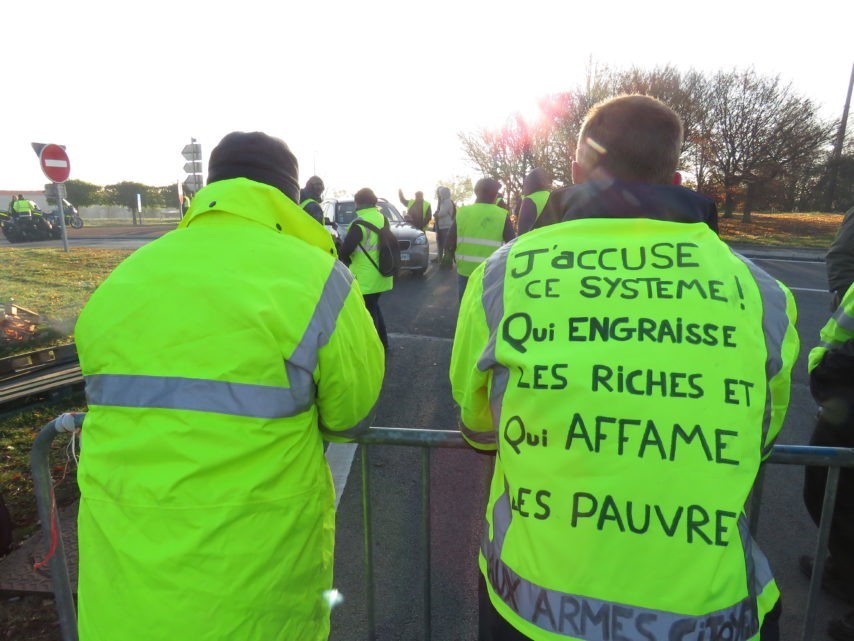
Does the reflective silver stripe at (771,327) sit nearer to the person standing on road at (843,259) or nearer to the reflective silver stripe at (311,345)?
the reflective silver stripe at (311,345)

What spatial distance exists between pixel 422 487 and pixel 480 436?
2.05 ft

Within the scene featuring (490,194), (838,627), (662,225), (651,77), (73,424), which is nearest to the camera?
(662,225)

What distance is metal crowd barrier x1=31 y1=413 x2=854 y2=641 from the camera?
1.91 meters

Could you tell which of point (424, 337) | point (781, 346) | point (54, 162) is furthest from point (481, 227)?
point (54, 162)

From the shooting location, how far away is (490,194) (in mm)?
7035

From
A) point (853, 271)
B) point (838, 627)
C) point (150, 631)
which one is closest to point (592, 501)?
point (150, 631)

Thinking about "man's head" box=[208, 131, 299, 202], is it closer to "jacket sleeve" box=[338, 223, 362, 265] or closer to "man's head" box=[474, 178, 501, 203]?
"jacket sleeve" box=[338, 223, 362, 265]

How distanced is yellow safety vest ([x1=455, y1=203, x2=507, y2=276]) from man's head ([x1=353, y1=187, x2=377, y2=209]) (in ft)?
3.37

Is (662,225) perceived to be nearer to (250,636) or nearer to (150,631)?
(250,636)

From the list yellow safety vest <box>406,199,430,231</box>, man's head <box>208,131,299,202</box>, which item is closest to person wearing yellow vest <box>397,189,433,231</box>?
yellow safety vest <box>406,199,430,231</box>

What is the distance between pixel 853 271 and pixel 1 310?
8.74 meters

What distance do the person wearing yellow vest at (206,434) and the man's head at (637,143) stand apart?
2.56ft

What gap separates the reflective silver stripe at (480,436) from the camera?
61.4 inches

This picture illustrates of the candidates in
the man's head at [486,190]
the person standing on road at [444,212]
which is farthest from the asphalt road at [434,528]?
the person standing on road at [444,212]
